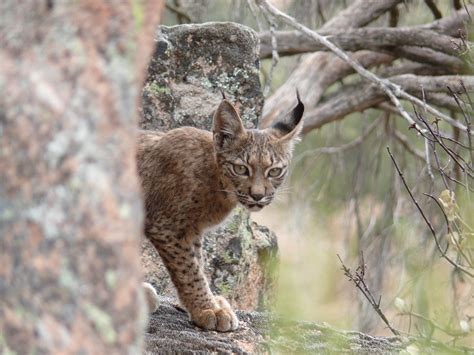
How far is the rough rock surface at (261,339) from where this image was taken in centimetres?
450

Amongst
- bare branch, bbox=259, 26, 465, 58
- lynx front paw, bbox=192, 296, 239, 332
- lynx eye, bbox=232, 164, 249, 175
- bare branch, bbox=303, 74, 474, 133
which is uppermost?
bare branch, bbox=259, 26, 465, 58

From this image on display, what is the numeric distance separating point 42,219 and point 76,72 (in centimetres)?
30

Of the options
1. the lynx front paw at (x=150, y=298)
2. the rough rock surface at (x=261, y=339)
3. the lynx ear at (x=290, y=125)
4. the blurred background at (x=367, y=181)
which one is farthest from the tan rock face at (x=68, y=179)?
the blurred background at (x=367, y=181)

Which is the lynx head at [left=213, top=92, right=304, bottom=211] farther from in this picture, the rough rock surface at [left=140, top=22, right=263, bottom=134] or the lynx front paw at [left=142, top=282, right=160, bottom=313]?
the rough rock surface at [left=140, top=22, right=263, bottom=134]

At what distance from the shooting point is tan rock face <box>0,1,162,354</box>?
1.92 metres

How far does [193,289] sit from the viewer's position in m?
5.07

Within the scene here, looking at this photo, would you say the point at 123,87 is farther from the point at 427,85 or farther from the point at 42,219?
the point at 427,85

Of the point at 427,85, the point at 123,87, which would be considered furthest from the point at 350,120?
the point at 123,87

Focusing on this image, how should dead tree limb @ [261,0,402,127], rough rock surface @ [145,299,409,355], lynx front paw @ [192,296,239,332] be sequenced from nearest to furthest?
1. rough rock surface @ [145,299,409,355]
2. lynx front paw @ [192,296,239,332]
3. dead tree limb @ [261,0,402,127]

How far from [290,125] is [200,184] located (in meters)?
0.68

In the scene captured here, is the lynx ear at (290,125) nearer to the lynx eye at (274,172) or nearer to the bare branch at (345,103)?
the lynx eye at (274,172)

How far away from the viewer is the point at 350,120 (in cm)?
1345

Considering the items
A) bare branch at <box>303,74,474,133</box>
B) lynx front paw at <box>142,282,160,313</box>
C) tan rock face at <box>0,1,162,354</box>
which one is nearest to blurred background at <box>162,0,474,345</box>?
bare branch at <box>303,74,474,133</box>

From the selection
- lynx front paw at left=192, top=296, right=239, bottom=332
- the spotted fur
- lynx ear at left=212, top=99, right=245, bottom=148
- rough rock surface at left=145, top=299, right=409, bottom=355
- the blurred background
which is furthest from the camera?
the blurred background
